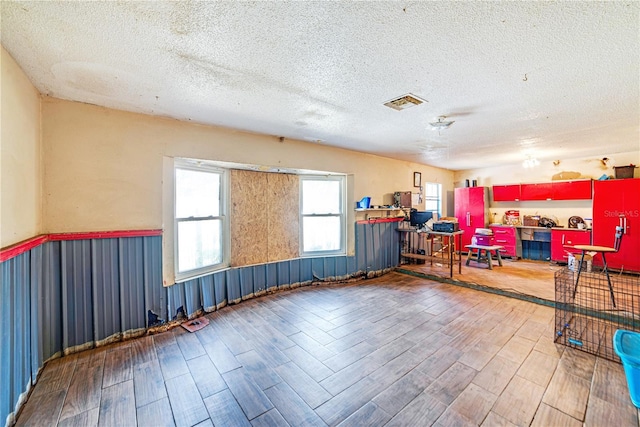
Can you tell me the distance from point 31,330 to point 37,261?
1.78 ft

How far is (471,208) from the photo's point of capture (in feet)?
21.9

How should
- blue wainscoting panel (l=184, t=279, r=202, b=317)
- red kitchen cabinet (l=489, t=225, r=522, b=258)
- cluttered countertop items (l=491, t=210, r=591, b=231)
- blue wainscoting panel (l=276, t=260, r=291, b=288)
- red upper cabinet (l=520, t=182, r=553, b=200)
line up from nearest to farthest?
blue wainscoting panel (l=184, t=279, r=202, b=317) < blue wainscoting panel (l=276, t=260, r=291, b=288) < cluttered countertop items (l=491, t=210, r=591, b=231) < red upper cabinet (l=520, t=182, r=553, b=200) < red kitchen cabinet (l=489, t=225, r=522, b=258)

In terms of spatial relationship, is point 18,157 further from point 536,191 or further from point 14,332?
point 536,191

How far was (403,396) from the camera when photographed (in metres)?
1.85

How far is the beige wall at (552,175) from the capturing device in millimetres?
5156

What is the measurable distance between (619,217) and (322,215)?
216 inches

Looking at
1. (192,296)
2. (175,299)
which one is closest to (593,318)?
(192,296)

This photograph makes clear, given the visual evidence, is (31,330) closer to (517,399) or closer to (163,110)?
(163,110)

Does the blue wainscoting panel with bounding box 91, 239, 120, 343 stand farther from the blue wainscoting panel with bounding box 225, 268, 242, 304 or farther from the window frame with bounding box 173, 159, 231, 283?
the blue wainscoting panel with bounding box 225, 268, 242, 304

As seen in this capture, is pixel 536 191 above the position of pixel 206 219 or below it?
above

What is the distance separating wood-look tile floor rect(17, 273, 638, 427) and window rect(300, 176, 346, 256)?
1.57m

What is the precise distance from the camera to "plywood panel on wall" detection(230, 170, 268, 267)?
11.9ft

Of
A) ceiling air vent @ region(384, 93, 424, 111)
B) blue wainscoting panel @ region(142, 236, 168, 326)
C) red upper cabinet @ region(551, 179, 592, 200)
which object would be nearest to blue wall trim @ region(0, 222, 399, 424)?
blue wainscoting panel @ region(142, 236, 168, 326)

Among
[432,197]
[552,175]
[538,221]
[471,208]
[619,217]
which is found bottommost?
[538,221]
